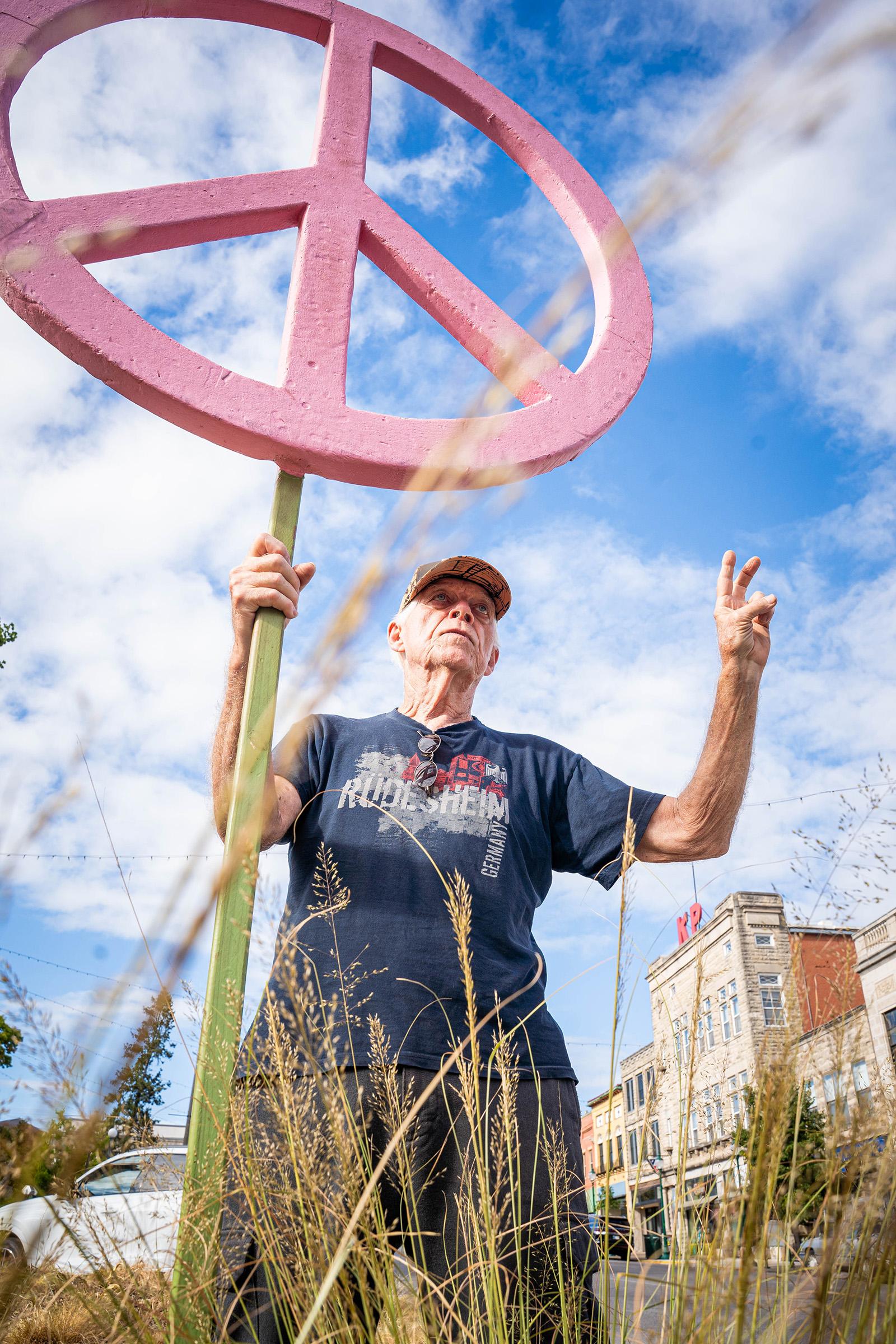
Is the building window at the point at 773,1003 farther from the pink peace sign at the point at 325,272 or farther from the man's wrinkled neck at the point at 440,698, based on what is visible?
the man's wrinkled neck at the point at 440,698

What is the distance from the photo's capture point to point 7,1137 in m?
0.68

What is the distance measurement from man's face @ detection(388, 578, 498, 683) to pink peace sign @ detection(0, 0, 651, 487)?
631 millimetres

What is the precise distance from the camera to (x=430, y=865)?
5.87 ft

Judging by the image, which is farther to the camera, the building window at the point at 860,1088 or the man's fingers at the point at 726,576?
the man's fingers at the point at 726,576

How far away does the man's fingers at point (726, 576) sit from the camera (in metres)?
1.73

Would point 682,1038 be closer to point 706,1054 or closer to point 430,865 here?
point 706,1054

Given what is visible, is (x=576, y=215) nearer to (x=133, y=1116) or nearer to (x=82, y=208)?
(x=82, y=208)

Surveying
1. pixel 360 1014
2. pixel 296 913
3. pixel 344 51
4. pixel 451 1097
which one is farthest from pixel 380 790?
pixel 344 51

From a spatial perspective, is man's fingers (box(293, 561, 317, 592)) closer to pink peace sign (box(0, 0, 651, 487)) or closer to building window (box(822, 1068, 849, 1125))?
pink peace sign (box(0, 0, 651, 487))

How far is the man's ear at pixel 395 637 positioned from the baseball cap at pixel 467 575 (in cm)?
9

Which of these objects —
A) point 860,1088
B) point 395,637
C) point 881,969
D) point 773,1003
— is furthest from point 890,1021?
point 860,1088

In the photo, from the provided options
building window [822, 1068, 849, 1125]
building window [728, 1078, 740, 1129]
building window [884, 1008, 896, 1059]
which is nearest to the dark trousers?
building window [728, 1078, 740, 1129]

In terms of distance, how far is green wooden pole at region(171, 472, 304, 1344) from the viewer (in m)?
0.96

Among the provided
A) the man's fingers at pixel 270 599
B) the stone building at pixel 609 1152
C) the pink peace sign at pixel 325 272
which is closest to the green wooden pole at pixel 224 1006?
the man's fingers at pixel 270 599
